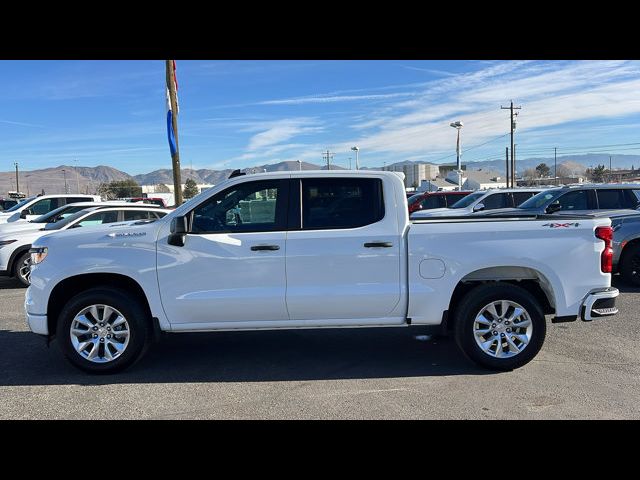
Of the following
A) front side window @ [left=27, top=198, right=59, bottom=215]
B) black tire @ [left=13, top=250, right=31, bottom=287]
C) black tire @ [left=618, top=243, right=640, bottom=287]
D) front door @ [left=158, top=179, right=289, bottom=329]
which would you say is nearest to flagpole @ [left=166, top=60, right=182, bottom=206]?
front side window @ [left=27, top=198, right=59, bottom=215]

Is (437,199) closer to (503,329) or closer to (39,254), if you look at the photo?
(503,329)

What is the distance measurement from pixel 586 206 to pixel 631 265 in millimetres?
2529

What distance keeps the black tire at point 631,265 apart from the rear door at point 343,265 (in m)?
5.76

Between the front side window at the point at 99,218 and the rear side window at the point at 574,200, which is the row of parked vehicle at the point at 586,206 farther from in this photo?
the front side window at the point at 99,218

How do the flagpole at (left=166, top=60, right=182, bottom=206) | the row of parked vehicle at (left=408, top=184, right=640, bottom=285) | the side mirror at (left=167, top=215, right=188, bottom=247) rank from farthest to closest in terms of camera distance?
the flagpole at (left=166, top=60, right=182, bottom=206)
the row of parked vehicle at (left=408, top=184, right=640, bottom=285)
the side mirror at (left=167, top=215, right=188, bottom=247)

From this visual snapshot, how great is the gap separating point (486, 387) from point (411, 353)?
3.80 ft

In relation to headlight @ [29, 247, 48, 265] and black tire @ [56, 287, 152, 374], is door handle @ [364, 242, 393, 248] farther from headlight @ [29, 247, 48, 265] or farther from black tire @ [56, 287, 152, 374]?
headlight @ [29, 247, 48, 265]

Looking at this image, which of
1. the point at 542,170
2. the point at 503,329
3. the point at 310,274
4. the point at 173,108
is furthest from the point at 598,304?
the point at 542,170

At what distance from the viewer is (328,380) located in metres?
4.87

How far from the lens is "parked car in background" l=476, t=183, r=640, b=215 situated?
1084 cm

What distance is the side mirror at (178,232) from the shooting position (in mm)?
4859

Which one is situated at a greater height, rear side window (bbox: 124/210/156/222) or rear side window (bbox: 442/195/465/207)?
rear side window (bbox: 442/195/465/207)

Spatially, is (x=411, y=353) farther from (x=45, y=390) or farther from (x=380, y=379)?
(x=45, y=390)

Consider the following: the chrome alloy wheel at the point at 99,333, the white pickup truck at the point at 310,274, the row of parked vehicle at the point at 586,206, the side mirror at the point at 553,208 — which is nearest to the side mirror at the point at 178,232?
the white pickup truck at the point at 310,274
